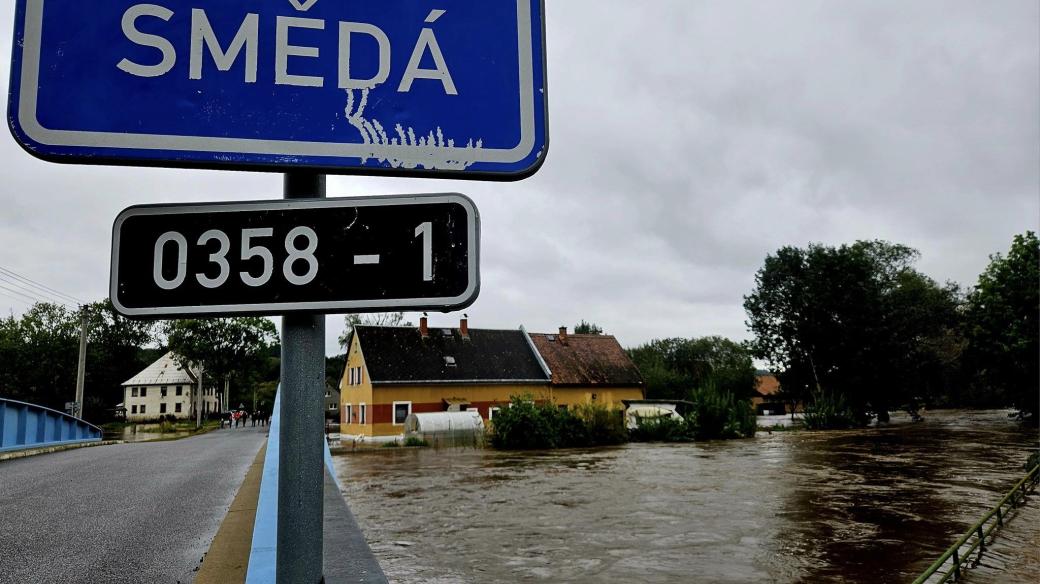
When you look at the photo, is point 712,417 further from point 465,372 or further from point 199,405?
point 199,405

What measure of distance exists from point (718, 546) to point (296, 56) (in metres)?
10.6

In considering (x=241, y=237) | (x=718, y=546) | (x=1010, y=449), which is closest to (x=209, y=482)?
(x=718, y=546)

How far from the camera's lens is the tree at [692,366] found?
221 feet

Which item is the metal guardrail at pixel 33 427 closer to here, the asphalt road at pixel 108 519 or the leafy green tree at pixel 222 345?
the asphalt road at pixel 108 519

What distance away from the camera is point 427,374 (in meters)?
42.4

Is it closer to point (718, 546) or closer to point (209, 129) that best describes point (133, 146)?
point (209, 129)

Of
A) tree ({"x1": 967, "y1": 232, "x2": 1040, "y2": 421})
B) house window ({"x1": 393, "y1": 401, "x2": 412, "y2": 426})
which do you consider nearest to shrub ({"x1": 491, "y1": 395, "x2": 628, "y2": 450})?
house window ({"x1": 393, "y1": 401, "x2": 412, "y2": 426})

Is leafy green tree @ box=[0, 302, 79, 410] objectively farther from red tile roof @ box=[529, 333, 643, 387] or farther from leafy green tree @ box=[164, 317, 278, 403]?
red tile roof @ box=[529, 333, 643, 387]

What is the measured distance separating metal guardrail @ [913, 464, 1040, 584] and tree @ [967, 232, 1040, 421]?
2831cm

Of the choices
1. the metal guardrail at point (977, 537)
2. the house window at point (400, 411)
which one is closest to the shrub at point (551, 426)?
the house window at point (400, 411)

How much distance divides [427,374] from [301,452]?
4163 cm

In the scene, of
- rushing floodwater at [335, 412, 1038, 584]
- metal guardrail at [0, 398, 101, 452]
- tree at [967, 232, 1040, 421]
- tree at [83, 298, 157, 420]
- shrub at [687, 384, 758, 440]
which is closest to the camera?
rushing floodwater at [335, 412, 1038, 584]

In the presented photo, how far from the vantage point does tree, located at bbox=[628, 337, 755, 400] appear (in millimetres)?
67250

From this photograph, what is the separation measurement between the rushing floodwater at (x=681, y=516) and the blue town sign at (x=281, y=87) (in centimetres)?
797
